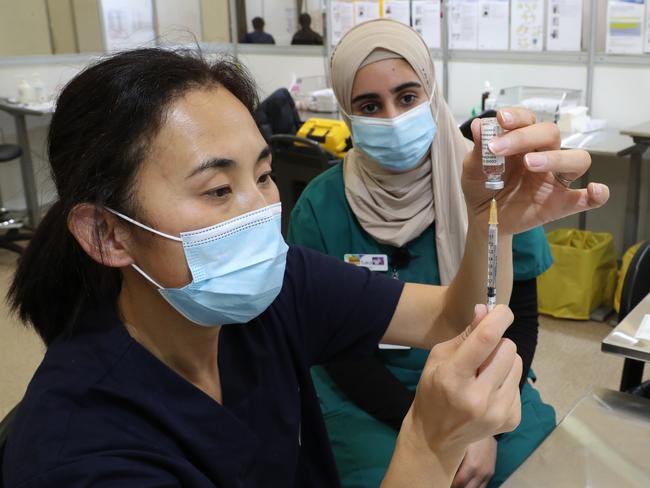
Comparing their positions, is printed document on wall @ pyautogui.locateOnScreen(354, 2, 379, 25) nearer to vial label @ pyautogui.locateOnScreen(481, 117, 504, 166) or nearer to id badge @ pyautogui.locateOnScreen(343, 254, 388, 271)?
id badge @ pyautogui.locateOnScreen(343, 254, 388, 271)

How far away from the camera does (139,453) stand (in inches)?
33.8

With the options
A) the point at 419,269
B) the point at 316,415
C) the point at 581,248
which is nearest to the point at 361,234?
the point at 419,269

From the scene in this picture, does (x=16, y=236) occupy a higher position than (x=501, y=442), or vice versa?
(x=501, y=442)

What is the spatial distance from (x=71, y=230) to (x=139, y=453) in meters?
0.33

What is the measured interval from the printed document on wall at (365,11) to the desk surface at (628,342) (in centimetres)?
348

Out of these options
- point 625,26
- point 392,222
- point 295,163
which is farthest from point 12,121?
point 392,222

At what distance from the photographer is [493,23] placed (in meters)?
3.97

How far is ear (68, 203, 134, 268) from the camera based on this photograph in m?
0.97

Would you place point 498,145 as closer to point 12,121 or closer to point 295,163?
point 295,163

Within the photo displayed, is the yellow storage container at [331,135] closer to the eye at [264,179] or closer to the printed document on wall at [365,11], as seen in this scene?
the printed document on wall at [365,11]

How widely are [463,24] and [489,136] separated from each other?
11.0ft

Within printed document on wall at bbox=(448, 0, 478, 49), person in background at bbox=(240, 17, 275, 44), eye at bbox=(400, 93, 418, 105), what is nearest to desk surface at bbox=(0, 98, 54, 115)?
person in background at bbox=(240, 17, 275, 44)

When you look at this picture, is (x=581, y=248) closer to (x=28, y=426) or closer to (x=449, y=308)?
(x=449, y=308)

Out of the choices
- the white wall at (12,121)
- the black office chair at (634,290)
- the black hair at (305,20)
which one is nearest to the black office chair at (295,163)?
the black office chair at (634,290)
